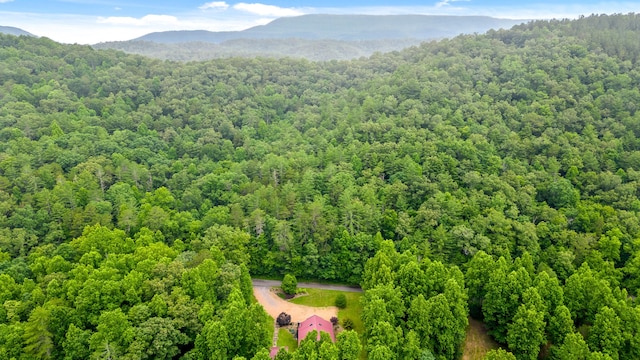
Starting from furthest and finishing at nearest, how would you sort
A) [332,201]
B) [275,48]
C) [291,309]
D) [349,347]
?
[275,48], [332,201], [291,309], [349,347]

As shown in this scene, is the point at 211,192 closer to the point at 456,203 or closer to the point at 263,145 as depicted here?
the point at 263,145

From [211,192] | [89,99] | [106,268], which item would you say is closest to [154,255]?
[106,268]

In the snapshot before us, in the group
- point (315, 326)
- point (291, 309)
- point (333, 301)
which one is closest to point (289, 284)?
point (291, 309)

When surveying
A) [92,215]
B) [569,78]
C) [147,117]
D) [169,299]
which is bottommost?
[169,299]

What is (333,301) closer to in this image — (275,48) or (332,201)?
(332,201)

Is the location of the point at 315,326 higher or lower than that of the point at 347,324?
higher

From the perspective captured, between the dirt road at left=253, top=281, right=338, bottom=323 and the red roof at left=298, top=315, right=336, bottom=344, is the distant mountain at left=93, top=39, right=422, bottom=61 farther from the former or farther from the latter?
the red roof at left=298, top=315, right=336, bottom=344
